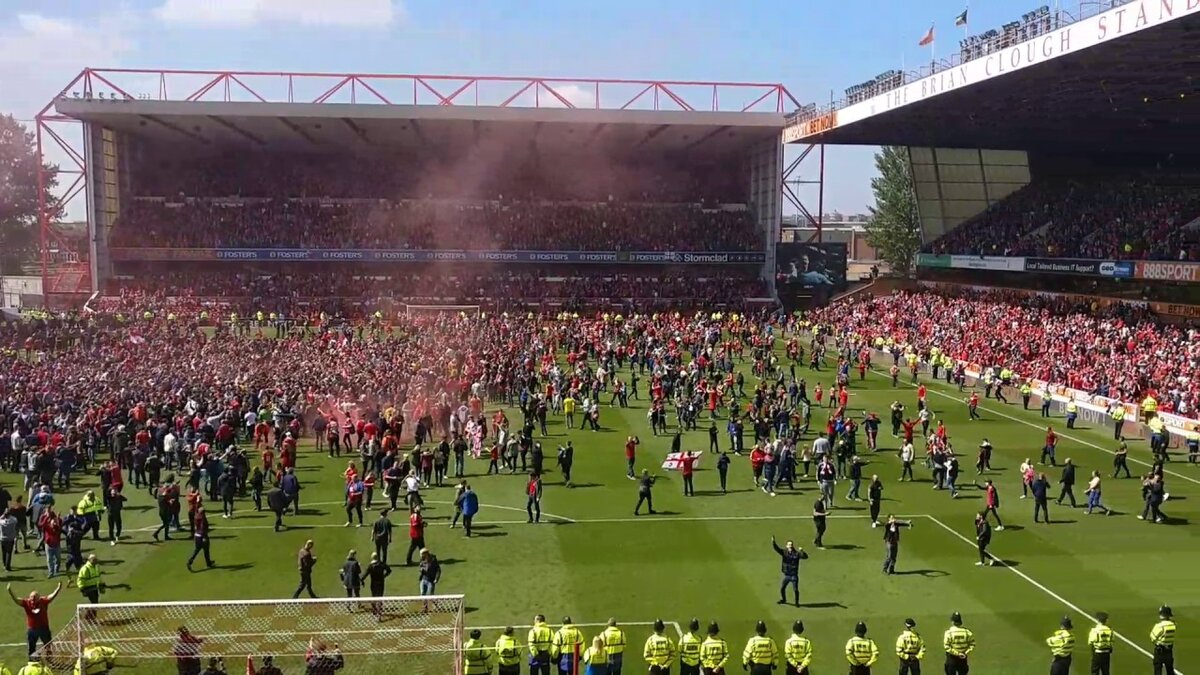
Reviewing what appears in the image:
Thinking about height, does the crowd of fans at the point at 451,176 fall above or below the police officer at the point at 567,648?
above

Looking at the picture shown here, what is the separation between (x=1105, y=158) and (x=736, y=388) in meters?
35.6

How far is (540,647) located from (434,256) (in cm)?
5167

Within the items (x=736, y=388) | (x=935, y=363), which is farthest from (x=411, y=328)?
(x=935, y=363)

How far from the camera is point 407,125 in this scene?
2354 inches

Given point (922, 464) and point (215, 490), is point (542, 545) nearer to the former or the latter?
point (215, 490)

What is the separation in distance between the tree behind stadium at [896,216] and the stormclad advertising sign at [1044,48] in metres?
37.4

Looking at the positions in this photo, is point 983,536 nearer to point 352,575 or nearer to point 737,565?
point 737,565

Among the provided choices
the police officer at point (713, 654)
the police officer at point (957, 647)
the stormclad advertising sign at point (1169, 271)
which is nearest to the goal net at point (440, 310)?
the stormclad advertising sign at point (1169, 271)

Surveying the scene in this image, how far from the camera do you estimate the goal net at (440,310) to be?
55438 millimetres

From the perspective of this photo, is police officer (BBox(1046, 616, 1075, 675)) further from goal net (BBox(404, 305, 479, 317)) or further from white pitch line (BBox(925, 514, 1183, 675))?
goal net (BBox(404, 305, 479, 317))

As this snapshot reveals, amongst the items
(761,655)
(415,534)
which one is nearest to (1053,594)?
(761,655)

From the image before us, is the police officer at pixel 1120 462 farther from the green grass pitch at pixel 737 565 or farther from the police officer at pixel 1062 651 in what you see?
the police officer at pixel 1062 651

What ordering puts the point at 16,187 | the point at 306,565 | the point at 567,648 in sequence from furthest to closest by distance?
the point at 16,187
the point at 306,565
the point at 567,648

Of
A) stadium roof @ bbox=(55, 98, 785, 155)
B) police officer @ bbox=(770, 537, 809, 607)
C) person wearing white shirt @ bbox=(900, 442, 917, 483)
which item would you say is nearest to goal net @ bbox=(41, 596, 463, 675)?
police officer @ bbox=(770, 537, 809, 607)
